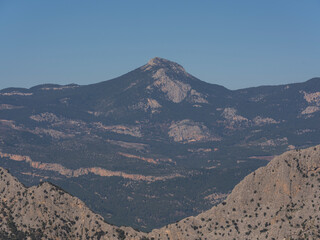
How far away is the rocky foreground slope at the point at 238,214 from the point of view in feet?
592

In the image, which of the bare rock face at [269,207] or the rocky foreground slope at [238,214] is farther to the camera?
the rocky foreground slope at [238,214]

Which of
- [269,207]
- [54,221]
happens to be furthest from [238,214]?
[54,221]

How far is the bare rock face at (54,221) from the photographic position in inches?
7539

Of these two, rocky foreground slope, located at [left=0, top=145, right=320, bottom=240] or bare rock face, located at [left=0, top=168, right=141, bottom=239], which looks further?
bare rock face, located at [left=0, top=168, right=141, bottom=239]

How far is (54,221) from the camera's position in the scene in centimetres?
19438

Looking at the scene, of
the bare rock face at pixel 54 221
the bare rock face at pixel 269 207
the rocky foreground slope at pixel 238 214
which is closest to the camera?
the bare rock face at pixel 269 207

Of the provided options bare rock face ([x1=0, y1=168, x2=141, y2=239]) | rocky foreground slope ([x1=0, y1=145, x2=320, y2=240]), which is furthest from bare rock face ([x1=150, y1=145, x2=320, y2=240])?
bare rock face ([x1=0, y1=168, x2=141, y2=239])

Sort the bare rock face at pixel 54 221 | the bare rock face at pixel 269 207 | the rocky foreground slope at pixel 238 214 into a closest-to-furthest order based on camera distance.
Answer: the bare rock face at pixel 269 207, the rocky foreground slope at pixel 238 214, the bare rock face at pixel 54 221

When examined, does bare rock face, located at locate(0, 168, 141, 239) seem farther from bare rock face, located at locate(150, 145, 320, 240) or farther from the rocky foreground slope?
bare rock face, located at locate(150, 145, 320, 240)

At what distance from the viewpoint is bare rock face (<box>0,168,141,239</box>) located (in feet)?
628

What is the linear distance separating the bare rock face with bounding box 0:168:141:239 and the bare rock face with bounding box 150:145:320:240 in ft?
39.3

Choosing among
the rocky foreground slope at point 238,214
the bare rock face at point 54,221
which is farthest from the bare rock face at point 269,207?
the bare rock face at point 54,221

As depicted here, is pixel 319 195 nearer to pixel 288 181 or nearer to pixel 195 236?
pixel 288 181

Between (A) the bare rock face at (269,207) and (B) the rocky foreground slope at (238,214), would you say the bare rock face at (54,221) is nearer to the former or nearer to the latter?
(B) the rocky foreground slope at (238,214)
